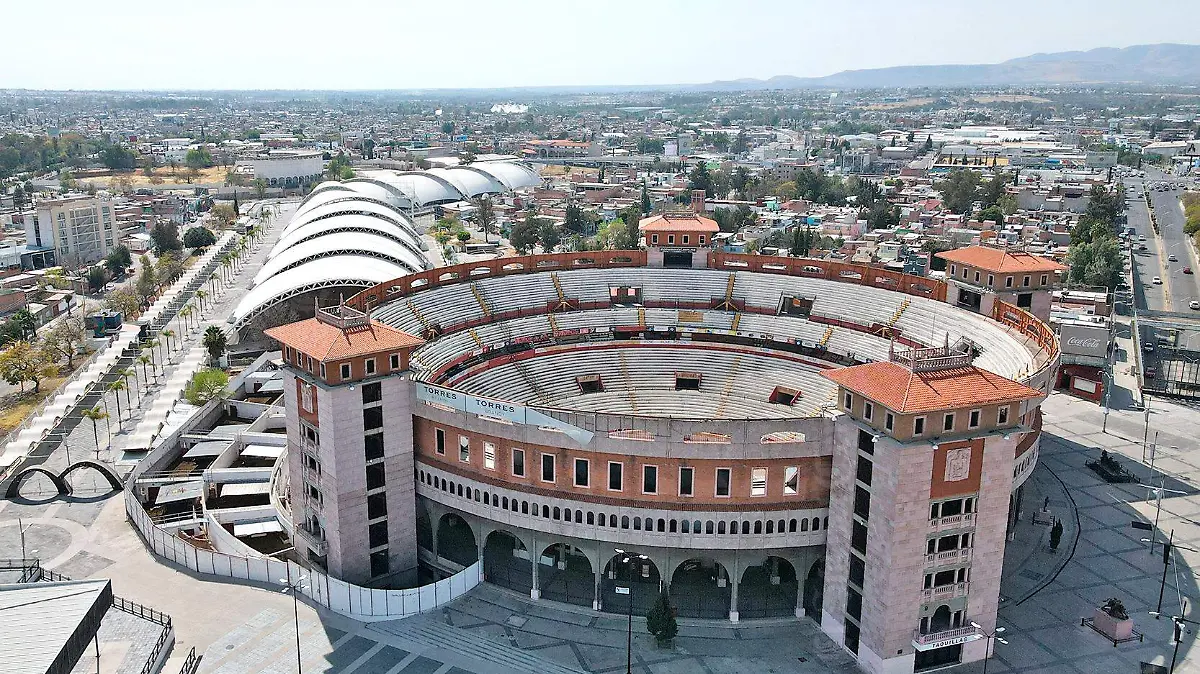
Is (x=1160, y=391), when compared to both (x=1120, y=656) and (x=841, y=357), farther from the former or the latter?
(x=1120, y=656)

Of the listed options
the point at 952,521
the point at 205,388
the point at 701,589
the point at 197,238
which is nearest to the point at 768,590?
the point at 701,589

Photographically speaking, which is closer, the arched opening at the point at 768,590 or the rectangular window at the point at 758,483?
the rectangular window at the point at 758,483

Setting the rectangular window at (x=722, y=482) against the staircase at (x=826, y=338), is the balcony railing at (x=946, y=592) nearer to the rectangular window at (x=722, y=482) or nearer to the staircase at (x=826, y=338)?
the rectangular window at (x=722, y=482)

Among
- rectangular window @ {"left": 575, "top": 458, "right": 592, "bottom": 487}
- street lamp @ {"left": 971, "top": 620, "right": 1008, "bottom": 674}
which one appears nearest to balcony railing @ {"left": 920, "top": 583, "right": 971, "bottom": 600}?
street lamp @ {"left": 971, "top": 620, "right": 1008, "bottom": 674}

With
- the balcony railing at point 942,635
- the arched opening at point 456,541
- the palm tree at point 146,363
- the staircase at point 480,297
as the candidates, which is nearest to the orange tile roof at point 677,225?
the staircase at point 480,297

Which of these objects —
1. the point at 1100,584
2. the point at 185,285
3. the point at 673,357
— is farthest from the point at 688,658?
the point at 185,285
